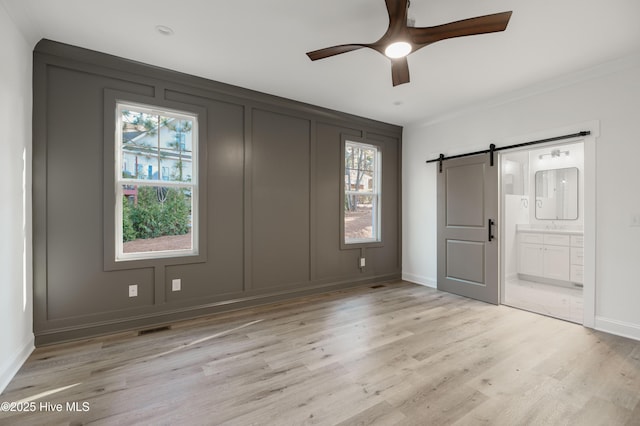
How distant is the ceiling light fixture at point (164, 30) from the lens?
2.46 meters

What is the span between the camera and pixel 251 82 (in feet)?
11.4

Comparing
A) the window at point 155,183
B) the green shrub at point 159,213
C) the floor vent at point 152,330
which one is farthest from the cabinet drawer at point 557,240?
the floor vent at point 152,330

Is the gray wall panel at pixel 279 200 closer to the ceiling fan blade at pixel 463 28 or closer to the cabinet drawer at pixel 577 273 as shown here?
the ceiling fan blade at pixel 463 28

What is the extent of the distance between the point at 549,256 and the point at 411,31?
479cm

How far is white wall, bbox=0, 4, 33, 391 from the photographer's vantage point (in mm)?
2092

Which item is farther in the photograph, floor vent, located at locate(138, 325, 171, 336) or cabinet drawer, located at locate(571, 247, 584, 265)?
cabinet drawer, located at locate(571, 247, 584, 265)

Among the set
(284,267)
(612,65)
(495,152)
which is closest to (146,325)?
(284,267)

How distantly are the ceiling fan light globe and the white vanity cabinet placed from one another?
447 cm

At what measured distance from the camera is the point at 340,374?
2.26 m

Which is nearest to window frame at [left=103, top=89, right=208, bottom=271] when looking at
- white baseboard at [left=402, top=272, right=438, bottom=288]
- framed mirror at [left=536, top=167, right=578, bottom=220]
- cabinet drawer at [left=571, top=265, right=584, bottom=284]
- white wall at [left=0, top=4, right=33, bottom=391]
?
white wall at [left=0, top=4, right=33, bottom=391]

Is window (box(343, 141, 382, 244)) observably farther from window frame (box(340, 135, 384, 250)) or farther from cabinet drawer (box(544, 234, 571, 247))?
cabinet drawer (box(544, 234, 571, 247))

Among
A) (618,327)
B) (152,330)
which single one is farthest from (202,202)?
(618,327)

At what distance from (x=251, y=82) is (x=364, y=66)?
1314 mm

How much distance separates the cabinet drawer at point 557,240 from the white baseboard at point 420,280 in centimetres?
208
